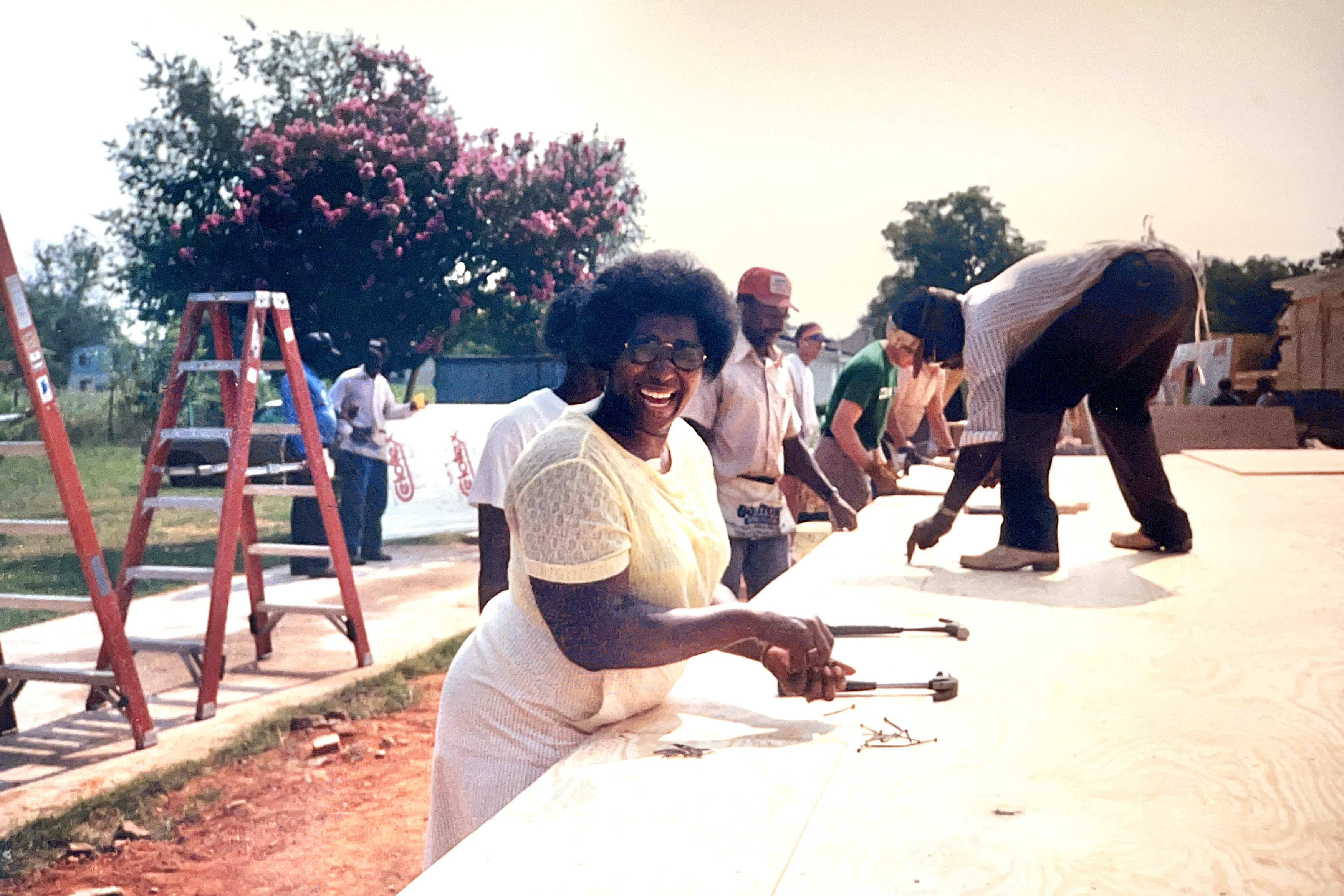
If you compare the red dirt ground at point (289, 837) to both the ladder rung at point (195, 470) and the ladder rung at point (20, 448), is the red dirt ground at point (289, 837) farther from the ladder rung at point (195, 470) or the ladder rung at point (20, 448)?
the ladder rung at point (195, 470)

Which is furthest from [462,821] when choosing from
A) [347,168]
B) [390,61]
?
[390,61]

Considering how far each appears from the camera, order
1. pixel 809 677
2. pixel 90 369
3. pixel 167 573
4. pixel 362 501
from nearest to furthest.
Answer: pixel 809 677 → pixel 167 573 → pixel 362 501 → pixel 90 369

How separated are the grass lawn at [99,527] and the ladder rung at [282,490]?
2.26m

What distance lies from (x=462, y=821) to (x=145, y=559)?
9.24m

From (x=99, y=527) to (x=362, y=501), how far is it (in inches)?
179

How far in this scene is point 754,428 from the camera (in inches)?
169

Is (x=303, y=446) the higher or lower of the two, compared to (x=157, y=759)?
higher

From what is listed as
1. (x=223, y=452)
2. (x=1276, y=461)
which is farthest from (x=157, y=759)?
(x=223, y=452)

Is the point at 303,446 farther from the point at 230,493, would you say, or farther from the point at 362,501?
the point at 230,493

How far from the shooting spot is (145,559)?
33.3ft

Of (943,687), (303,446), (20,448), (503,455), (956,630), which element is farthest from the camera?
(303,446)

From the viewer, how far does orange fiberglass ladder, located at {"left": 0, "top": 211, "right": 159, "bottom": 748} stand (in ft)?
14.4

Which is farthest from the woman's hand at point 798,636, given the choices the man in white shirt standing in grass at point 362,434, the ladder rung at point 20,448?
the man in white shirt standing in grass at point 362,434

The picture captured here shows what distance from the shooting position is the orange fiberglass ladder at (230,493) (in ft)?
17.2
